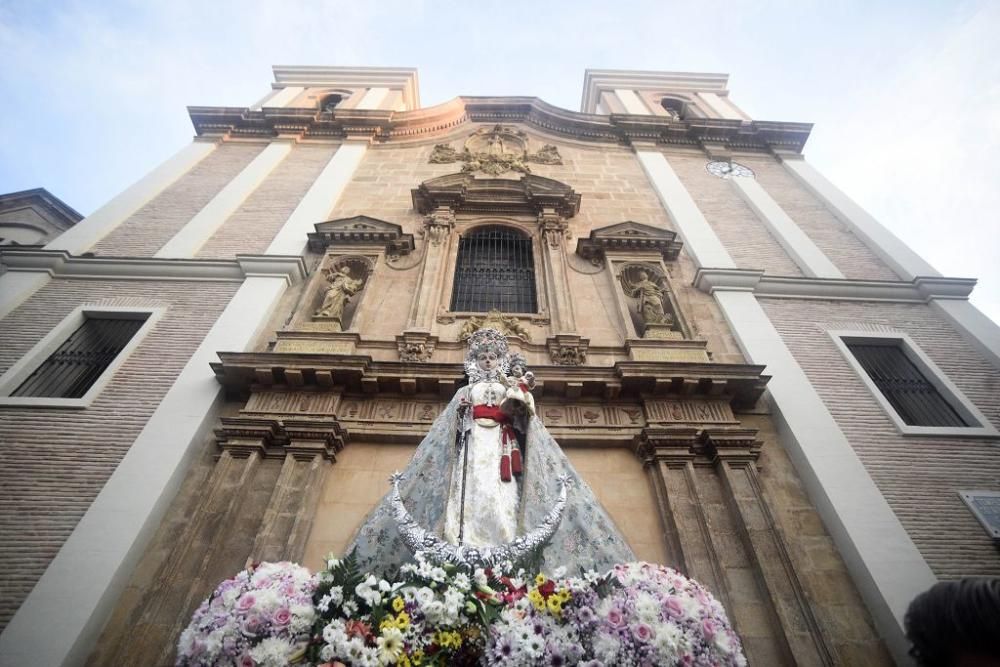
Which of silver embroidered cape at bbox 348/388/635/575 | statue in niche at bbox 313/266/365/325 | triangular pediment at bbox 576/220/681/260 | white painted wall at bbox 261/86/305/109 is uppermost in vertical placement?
white painted wall at bbox 261/86/305/109

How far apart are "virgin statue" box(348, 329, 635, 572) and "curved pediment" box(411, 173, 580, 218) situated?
22.7 feet

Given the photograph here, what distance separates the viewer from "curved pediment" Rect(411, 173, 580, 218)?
1069 cm

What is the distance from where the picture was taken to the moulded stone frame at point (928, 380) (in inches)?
253

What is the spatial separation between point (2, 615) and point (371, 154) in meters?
11.6

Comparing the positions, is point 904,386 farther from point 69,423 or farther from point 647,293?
point 69,423

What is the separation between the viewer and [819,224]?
432 inches

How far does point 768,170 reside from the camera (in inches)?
524

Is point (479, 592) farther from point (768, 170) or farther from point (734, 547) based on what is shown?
point (768, 170)

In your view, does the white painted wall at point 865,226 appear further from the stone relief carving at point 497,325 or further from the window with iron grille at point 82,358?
the window with iron grille at point 82,358

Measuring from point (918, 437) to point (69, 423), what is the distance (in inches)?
419

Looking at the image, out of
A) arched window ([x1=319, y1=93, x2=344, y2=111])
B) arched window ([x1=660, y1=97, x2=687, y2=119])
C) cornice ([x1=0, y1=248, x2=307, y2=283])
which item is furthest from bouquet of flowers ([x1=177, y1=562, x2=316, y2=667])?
arched window ([x1=660, y1=97, x2=687, y2=119])

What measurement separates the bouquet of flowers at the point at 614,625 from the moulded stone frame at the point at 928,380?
548cm

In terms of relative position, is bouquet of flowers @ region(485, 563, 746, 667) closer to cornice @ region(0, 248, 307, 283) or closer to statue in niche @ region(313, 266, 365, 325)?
statue in niche @ region(313, 266, 365, 325)

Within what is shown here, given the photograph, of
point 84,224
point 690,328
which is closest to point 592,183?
point 690,328
